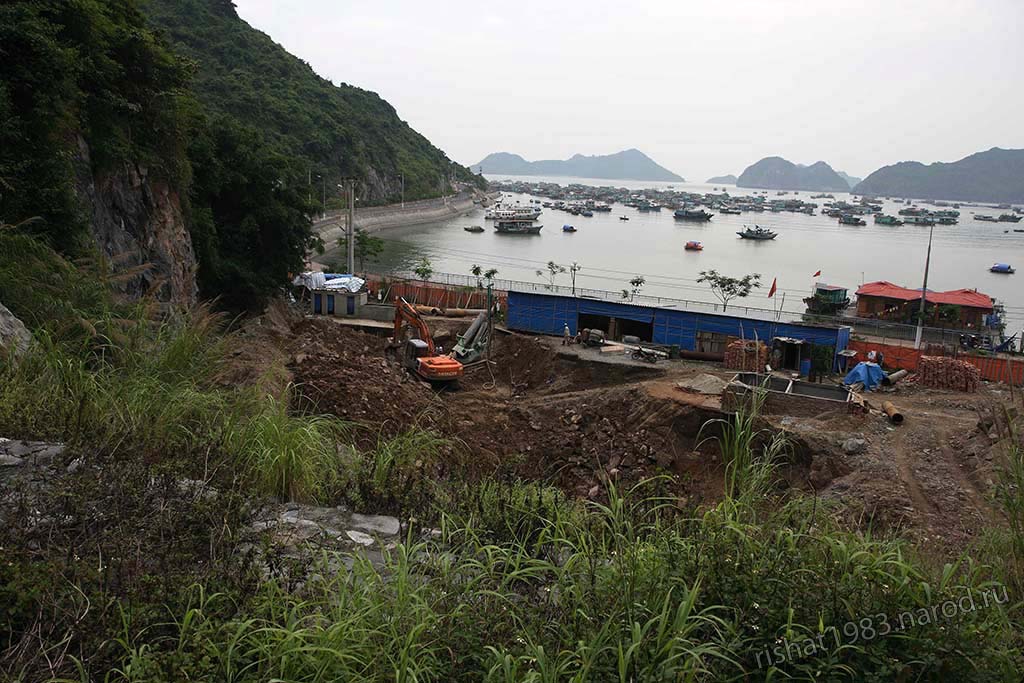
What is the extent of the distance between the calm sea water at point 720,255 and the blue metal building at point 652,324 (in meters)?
23.3

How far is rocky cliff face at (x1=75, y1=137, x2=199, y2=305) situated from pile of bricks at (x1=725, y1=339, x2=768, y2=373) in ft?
47.9

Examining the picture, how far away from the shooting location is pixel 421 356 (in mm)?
20906

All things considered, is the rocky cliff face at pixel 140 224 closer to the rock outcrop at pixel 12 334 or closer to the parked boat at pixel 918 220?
the rock outcrop at pixel 12 334

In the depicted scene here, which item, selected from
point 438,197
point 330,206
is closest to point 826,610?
point 330,206

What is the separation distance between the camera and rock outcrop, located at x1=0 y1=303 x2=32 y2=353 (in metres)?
5.43

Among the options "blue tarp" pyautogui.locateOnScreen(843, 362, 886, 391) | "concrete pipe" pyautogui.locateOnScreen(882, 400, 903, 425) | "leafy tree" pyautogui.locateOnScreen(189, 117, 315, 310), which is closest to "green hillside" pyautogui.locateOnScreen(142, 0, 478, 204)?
"leafy tree" pyautogui.locateOnScreen(189, 117, 315, 310)

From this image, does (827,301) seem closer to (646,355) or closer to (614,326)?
(614,326)

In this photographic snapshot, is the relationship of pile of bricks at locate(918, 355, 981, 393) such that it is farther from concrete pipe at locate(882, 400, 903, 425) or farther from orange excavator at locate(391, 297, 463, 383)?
orange excavator at locate(391, 297, 463, 383)

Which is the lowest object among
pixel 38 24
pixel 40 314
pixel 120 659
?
pixel 120 659

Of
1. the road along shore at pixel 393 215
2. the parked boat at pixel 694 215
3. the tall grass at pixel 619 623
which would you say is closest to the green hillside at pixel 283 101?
the road along shore at pixel 393 215

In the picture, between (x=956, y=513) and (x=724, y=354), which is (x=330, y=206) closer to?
(x=724, y=354)

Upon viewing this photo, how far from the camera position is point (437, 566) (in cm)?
338

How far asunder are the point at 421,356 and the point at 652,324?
25.8 ft

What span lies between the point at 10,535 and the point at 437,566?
1.84m
